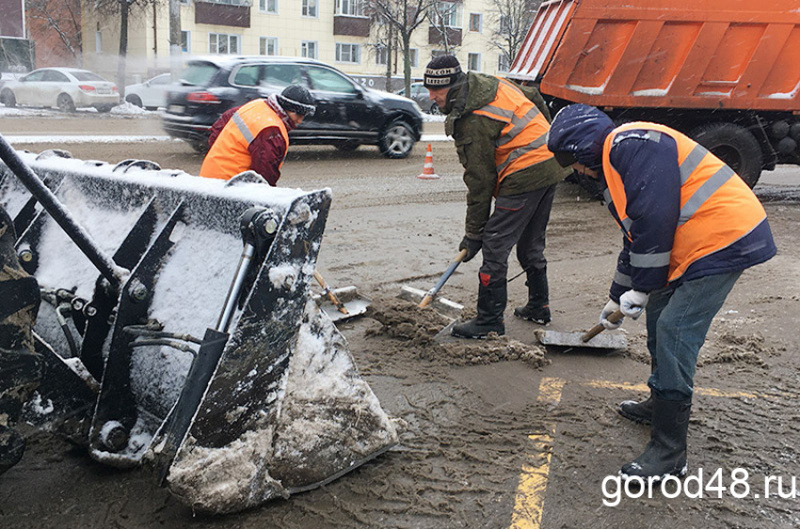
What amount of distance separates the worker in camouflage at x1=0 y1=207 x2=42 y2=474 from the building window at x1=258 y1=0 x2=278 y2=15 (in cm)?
3727

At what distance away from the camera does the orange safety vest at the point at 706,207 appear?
2.73 m

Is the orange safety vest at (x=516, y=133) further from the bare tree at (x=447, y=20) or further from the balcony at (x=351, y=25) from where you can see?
the balcony at (x=351, y=25)

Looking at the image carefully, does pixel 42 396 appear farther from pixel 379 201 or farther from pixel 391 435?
pixel 379 201

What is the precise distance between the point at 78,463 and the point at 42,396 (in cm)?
42

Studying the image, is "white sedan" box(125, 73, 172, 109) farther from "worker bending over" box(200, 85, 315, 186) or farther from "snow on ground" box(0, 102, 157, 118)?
"worker bending over" box(200, 85, 315, 186)

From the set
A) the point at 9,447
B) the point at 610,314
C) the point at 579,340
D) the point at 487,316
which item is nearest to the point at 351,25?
the point at 487,316

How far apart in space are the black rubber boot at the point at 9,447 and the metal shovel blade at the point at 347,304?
2.41 metres

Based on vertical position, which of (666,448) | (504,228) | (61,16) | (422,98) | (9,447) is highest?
(61,16)

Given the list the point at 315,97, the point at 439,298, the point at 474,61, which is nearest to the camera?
the point at 439,298

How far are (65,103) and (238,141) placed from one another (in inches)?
782

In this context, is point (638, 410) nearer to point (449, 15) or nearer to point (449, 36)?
point (449, 15)

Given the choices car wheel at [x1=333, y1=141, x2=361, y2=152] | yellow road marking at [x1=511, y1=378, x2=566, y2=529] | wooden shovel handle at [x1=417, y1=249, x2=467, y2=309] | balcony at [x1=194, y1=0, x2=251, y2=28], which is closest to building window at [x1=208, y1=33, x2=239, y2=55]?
balcony at [x1=194, y1=0, x2=251, y2=28]

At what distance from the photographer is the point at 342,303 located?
4.80 m

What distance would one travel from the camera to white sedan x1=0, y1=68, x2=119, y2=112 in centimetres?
2156
